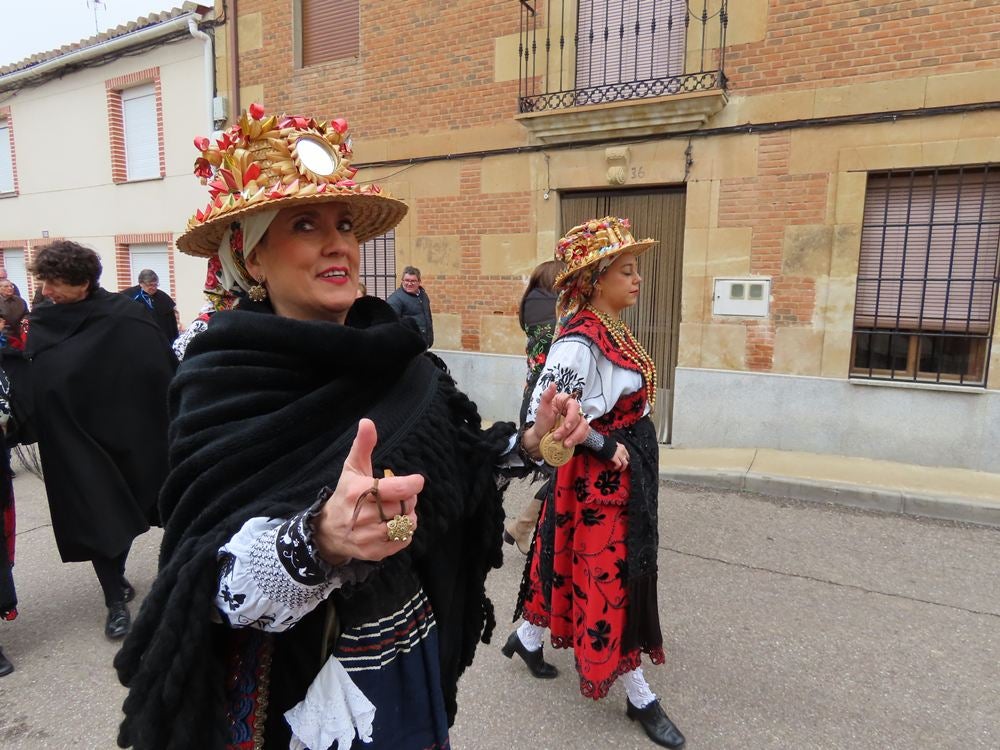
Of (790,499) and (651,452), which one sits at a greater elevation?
(651,452)

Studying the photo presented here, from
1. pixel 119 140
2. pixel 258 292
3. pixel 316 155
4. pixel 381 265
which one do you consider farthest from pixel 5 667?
pixel 119 140

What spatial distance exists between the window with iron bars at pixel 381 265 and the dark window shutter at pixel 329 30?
96.8 inches

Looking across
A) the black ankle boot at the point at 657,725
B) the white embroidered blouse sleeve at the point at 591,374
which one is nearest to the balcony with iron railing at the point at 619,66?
the white embroidered blouse sleeve at the point at 591,374

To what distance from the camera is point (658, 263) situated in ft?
22.6

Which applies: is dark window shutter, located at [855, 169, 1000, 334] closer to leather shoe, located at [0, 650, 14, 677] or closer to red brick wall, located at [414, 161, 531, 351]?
red brick wall, located at [414, 161, 531, 351]

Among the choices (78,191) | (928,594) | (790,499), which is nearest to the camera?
(928,594)

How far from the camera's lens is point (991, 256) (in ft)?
18.4

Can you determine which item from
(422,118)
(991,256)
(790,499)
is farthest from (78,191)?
(991,256)

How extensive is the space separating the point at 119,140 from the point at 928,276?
12119 millimetres

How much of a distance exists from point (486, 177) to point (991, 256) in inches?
199

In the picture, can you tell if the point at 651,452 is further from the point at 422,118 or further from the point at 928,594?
the point at 422,118

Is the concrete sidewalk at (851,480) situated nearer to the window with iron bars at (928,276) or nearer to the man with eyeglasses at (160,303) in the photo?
the window with iron bars at (928,276)

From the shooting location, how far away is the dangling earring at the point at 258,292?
138cm

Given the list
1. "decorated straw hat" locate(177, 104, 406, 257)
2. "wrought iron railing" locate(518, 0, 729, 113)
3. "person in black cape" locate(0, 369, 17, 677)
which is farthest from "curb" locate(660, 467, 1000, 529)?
"decorated straw hat" locate(177, 104, 406, 257)
